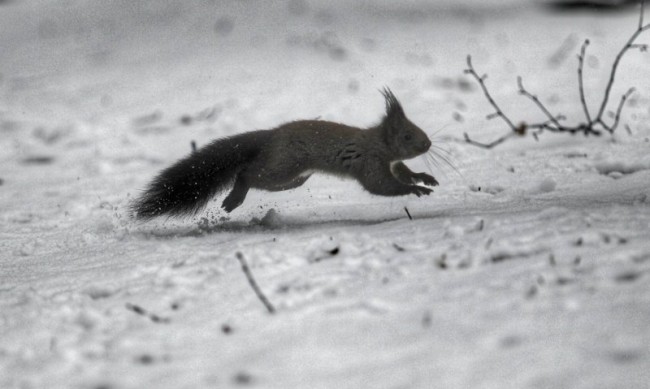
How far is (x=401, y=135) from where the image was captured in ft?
14.9

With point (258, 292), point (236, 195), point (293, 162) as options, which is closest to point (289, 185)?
point (293, 162)

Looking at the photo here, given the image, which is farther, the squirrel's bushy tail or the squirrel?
the squirrel

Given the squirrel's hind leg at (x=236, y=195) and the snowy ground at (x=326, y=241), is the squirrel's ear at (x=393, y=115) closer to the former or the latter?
the snowy ground at (x=326, y=241)

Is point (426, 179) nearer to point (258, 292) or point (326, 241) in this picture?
point (326, 241)

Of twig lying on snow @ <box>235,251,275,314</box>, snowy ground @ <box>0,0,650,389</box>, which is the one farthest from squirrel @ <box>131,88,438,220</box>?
twig lying on snow @ <box>235,251,275,314</box>

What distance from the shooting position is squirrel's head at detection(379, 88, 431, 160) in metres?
4.54

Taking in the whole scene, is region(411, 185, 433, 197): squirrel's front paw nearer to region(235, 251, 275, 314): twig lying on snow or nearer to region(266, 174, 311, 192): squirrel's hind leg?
region(266, 174, 311, 192): squirrel's hind leg

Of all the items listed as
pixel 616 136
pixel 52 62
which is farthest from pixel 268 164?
pixel 52 62

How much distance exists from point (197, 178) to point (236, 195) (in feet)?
0.98

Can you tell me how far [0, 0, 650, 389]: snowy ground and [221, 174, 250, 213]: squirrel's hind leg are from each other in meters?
0.10

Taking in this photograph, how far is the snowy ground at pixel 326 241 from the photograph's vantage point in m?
2.18

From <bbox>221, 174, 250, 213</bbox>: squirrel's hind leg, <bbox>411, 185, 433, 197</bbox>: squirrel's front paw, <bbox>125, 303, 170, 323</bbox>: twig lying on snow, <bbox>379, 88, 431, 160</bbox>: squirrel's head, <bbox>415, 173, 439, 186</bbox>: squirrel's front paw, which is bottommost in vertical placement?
<bbox>125, 303, 170, 323</bbox>: twig lying on snow

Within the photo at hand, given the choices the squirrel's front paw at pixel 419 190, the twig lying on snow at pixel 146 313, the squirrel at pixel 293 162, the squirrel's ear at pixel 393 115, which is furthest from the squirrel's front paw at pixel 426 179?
the twig lying on snow at pixel 146 313

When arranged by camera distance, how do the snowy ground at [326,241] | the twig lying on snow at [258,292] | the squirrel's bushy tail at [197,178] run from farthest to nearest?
1. the squirrel's bushy tail at [197,178]
2. the twig lying on snow at [258,292]
3. the snowy ground at [326,241]
